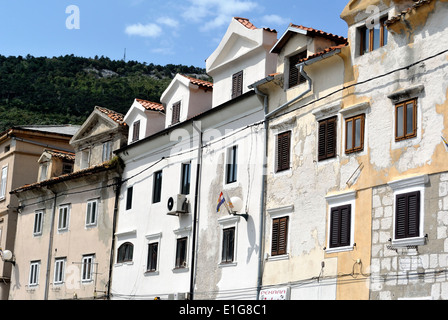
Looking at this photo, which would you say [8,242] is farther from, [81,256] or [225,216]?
[225,216]

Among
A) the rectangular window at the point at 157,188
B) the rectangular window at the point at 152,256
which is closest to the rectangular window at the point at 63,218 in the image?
the rectangular window at the point at 157,188

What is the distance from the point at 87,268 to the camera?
39406 millimetres

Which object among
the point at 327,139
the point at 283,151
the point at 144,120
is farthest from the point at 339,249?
the point at 144,120

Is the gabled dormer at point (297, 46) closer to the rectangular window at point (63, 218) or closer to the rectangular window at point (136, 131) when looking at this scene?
the rectangular window at point (136, 131)

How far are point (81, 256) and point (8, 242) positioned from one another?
904 centimetres

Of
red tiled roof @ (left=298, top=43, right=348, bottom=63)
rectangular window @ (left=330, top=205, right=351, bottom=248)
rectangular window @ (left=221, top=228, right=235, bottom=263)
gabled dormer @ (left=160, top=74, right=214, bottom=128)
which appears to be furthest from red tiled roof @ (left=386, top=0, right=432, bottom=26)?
gabled dormer @ (left=160, top=74, right=214, bottom=128)

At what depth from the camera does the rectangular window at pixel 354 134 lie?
2423cm

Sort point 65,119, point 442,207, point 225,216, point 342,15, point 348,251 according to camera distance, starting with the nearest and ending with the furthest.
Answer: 1. point 442,207
2. point 348,251
3. point 342,15
4. point 225,216
5. point 65,119

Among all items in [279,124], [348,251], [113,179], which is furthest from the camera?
[113,179]

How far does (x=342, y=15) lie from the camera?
83.7 ft

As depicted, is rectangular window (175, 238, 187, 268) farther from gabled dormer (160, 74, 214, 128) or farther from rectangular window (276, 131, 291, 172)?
rectangular window (276, 131, 291, 172)

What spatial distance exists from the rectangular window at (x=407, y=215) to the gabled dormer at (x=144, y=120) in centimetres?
1752

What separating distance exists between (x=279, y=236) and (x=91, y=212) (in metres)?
15.9
